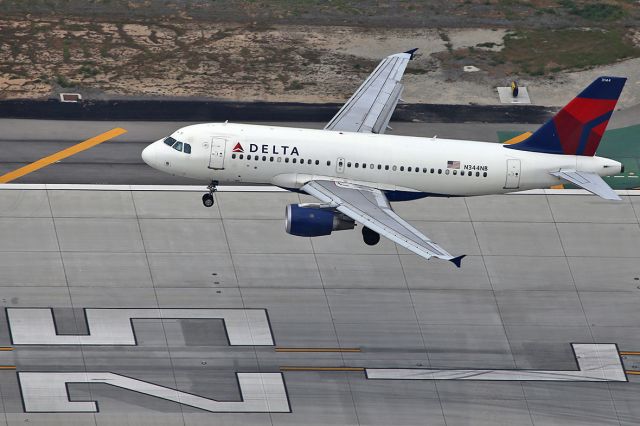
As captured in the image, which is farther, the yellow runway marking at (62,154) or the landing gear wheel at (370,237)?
the yellow runway marking at (62,154)

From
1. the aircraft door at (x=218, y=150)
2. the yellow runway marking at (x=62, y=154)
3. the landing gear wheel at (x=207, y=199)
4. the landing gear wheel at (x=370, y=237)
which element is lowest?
the yellow runway marking at (x=62, y=154)

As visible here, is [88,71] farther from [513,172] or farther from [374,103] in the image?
[513,172]

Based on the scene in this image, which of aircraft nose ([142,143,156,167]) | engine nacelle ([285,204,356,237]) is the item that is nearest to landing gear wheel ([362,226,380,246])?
engine nacelle ([285,204,356,237])

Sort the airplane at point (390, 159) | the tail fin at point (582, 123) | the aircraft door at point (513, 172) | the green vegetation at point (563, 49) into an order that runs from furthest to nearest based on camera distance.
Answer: the green vegetation at point (563, 49), the aircraft door at point (513, 172), the airplane at point (390, 159), the tail fin at point (582, 123)

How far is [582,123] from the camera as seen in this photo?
5972 cm

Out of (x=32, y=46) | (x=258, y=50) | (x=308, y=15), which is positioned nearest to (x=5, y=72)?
(x=32, y=46)

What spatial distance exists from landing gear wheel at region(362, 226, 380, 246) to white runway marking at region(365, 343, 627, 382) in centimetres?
806

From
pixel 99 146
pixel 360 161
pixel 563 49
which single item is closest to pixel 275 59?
pixel 99 146

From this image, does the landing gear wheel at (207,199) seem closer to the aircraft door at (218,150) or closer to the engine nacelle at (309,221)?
the aircraft door at (218,150)

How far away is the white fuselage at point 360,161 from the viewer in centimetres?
5962

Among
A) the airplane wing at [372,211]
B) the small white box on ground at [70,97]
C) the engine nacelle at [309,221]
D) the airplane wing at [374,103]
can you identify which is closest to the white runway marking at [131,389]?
the engine nacelle at [309,221]

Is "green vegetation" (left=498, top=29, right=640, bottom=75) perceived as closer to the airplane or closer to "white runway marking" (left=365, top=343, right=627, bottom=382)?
the airplane

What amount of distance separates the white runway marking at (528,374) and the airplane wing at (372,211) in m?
5.49

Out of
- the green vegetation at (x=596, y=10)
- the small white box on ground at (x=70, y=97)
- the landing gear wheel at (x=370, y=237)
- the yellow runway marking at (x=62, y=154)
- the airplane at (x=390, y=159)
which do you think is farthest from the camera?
the green vegetation at (x=596, y=10)
